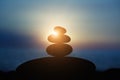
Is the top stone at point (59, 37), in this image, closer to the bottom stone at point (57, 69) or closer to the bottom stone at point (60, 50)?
the bottom stone at point (60, 50)

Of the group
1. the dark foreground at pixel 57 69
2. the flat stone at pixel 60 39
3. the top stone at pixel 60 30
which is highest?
the top stone at pixel 60 30

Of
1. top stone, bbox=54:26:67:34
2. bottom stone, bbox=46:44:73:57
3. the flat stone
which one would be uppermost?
top stone, bbox=54:26:67:34

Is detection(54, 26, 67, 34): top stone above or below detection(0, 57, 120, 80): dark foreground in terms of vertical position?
above

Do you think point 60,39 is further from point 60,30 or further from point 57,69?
point 57,69

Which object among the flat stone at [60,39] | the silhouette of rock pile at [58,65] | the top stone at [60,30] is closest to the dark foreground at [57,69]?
the silhouette of rock pile at [58,65]

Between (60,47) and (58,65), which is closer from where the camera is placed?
(58,65)

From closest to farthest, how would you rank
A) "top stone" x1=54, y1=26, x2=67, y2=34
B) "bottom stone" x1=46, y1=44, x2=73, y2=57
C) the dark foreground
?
the dark foreground → "bottom stone" x1=46, y1=44, x2=73, y2=57 → "top stone" x1=54, y1=26, x2=67, y2=34

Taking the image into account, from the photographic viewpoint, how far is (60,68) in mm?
18797

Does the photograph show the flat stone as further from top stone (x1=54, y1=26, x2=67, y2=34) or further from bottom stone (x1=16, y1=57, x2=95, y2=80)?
bottom stone (x1=16, y1=57, x2=95, y2=80)

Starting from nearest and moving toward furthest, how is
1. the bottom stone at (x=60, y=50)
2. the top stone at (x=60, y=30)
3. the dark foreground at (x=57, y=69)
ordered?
the dark foreground at (x=57, y=69), the bottom stone at (x=60, y=50), the top stone at (x=60, y=30)

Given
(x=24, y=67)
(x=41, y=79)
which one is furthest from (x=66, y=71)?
(x=24, y=67)

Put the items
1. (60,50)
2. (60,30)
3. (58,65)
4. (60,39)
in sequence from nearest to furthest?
(58,65), (60,50), (60,39), (60,30)

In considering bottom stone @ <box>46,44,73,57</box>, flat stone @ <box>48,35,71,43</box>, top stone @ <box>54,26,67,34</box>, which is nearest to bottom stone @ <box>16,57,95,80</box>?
bottom stone @ <box>46,44,73,57</box>

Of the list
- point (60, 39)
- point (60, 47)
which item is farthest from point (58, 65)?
point (60, 39)
